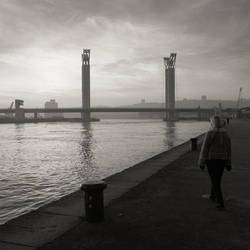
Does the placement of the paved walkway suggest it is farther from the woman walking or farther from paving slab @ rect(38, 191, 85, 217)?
the woman walking

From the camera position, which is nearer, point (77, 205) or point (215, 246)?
point (215, 246)

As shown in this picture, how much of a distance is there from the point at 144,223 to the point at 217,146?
217 centimetres

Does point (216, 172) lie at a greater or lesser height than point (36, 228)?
greater

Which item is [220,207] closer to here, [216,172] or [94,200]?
[216,172]

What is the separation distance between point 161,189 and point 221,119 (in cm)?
320

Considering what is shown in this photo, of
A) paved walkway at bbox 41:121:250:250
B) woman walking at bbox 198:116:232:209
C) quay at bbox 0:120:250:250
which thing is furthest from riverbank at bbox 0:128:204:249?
woman walking at bbox 198:116:232:209

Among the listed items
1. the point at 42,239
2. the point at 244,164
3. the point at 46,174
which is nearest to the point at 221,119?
the point at 42,239

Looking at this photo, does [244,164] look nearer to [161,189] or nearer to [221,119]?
[161,189]

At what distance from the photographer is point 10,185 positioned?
563 inches

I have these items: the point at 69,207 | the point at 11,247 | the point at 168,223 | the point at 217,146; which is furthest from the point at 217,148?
the point at 11,247

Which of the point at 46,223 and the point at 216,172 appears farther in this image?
the point at 216,172

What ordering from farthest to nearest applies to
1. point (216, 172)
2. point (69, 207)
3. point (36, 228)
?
point (69, 207) < point (216, 172) < point (36, 228)

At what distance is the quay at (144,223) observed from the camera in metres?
5.93

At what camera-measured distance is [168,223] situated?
22.6 feet
